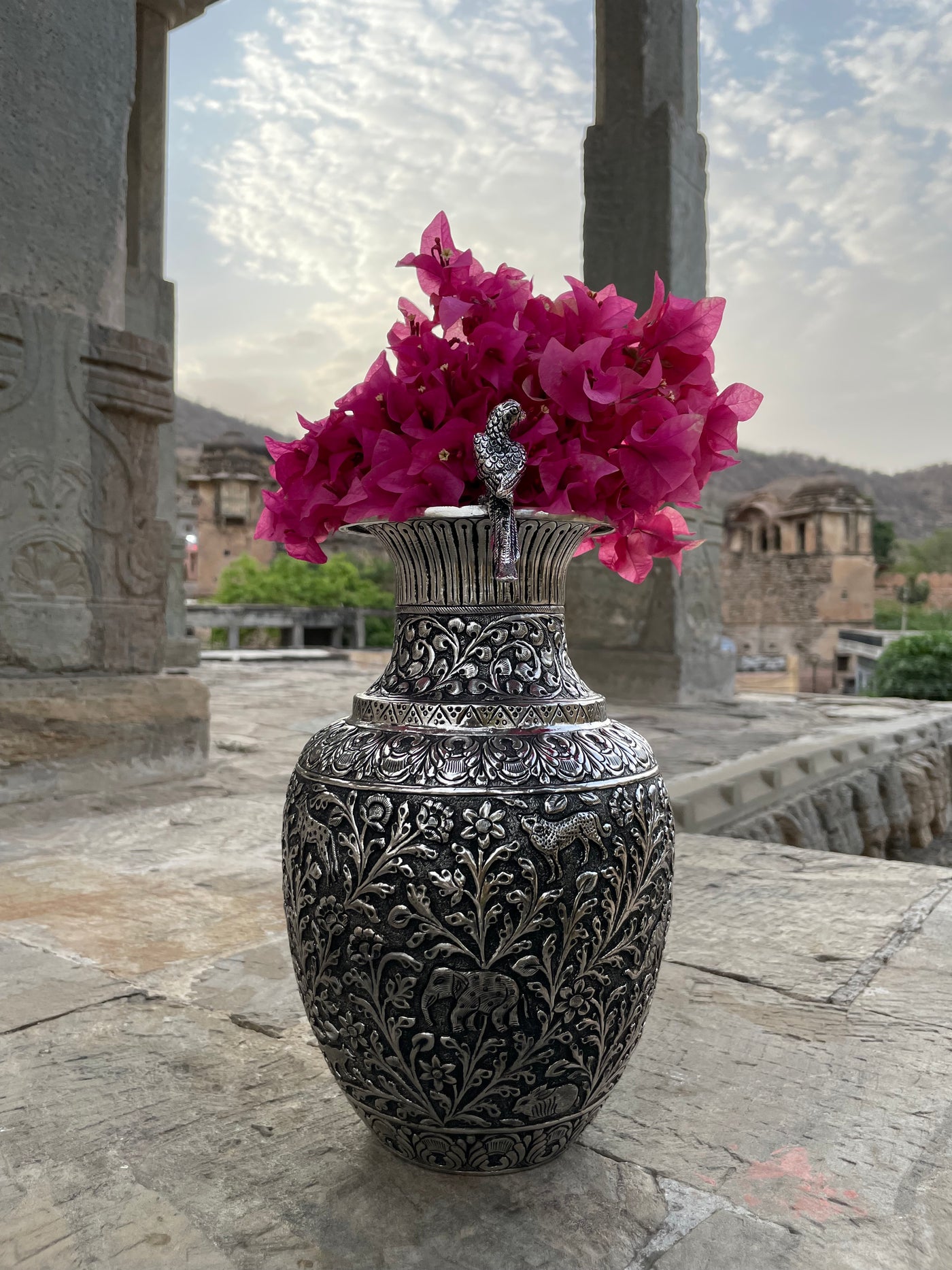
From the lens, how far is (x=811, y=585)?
3225 centimetres

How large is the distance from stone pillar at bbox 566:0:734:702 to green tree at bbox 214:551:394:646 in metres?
17.2

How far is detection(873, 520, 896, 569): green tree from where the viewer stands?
4084 centimetres

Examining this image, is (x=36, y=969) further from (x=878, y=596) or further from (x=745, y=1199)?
(x=878, y=596)

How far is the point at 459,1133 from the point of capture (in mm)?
1093

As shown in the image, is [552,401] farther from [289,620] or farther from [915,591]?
[915,591]

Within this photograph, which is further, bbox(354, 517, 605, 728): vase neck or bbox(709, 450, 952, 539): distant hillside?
bbox(709, 450, 952, 539): distant hillside

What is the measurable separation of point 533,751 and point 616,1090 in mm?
609

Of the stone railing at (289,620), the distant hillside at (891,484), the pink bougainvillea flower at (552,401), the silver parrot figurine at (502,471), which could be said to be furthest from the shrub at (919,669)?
the distant hillside at (891,484)

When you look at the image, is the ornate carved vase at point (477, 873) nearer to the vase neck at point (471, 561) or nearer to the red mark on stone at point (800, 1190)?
the vase neck at point (471, 561)

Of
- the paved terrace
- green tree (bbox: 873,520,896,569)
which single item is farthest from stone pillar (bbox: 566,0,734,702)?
green tree (bbox: 873,520,896,569)

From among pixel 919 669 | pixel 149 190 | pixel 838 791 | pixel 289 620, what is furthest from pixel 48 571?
pixel 289 620

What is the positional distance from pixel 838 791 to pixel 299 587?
20923 mm

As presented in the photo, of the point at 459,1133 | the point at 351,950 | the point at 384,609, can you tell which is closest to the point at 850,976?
the point at 459,1133

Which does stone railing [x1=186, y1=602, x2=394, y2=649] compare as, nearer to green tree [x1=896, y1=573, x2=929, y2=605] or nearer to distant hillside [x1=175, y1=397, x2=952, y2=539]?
green tree [x1=896, y1=573, x2=929, y2=605]
